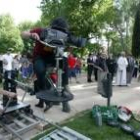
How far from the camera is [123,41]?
55.2 metres

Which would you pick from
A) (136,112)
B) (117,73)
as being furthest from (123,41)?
(136,112)

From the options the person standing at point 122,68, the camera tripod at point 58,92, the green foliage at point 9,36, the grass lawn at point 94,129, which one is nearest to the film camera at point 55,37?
the camera tripod at point 58,92

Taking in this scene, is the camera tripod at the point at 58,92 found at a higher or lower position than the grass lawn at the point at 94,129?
higher

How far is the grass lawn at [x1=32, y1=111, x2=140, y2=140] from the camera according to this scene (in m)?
6.65

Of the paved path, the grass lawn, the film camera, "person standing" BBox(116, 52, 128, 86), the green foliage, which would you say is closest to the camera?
the film camera

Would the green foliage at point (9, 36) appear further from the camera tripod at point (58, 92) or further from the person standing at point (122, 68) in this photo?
the camera tripod at point (58, 92)

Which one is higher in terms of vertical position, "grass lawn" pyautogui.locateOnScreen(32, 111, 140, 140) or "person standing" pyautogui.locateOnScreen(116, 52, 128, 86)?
"person standing" pyautogui.locateOnScreen(116, 52, 128, 86)

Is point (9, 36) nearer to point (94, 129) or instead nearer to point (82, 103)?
point (82, 103)

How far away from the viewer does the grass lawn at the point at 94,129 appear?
6.65 meters

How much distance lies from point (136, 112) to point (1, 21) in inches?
2647

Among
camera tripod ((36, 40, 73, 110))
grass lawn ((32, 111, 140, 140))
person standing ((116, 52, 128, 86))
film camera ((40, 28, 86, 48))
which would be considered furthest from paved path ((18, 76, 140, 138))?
person standing ((116, 52, 128, 86))

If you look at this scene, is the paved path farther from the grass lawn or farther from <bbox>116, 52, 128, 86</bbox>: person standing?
<bbox>116, 52, 128, 86</bbox>: person standing

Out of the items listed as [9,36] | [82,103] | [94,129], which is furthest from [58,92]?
[9,36]

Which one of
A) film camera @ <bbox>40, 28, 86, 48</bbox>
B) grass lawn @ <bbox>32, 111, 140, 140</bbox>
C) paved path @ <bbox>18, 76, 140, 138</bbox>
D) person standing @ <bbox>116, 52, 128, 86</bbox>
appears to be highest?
film camera @ <bbox>40, 28, 86, 48</bbox>
